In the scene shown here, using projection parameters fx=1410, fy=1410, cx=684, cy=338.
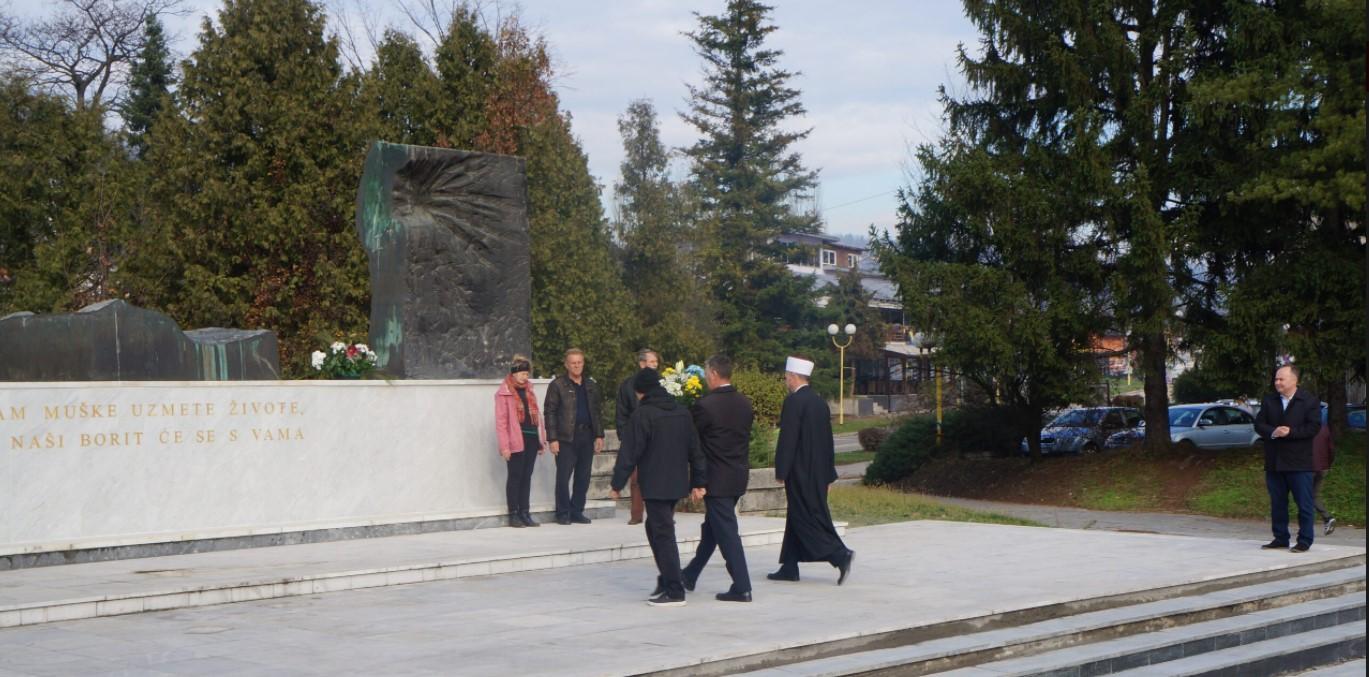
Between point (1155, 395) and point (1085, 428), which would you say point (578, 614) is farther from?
point (1085, 428)

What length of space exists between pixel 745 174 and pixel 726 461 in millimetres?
55575

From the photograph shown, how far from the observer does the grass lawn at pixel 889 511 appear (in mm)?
17469

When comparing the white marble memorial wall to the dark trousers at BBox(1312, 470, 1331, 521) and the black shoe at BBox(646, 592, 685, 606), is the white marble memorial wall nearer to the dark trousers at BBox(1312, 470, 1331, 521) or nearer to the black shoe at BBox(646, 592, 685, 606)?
the black shoe at BBox(646, 592, 685, 606)

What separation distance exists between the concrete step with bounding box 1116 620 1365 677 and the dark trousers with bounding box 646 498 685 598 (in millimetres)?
3100

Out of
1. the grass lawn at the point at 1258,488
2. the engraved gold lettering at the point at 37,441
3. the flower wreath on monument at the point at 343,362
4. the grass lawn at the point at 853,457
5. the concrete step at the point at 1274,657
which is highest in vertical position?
A: the flower wreath on monument at the point at 343,362

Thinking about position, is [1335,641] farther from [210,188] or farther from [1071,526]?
[210,188]

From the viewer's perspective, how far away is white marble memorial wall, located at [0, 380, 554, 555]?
1166 centimetres

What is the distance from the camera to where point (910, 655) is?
26.3 feet

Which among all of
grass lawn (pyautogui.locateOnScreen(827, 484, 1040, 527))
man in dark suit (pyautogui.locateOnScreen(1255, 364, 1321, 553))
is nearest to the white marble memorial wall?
grass lawn (pyautogui.locateOnScreen(827, 484, 1040, 527))

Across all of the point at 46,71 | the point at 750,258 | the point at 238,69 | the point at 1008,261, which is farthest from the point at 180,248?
the point at 750,258

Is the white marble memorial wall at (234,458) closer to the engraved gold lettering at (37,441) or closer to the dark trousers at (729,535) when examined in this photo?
the engraved gold lettering at (37,441)

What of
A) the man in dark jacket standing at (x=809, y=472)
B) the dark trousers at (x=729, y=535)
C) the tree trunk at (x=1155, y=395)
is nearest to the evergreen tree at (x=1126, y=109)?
the tree trunk at (x=1155, y=395)

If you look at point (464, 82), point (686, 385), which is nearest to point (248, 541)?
point (686, 385)

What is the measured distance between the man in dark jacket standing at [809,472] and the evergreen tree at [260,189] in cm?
2181
